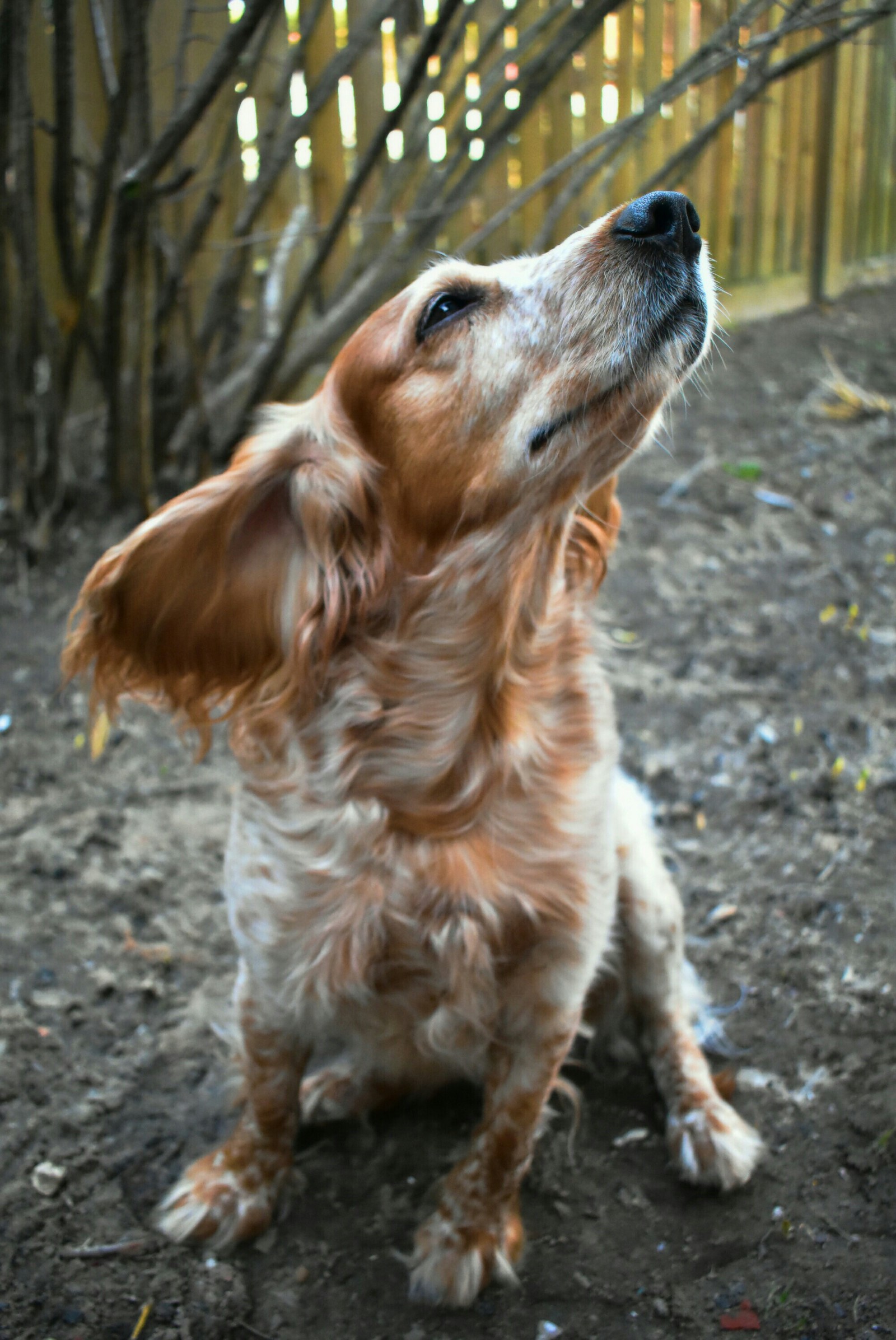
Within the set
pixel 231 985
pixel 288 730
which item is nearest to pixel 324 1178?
pixel 231 985

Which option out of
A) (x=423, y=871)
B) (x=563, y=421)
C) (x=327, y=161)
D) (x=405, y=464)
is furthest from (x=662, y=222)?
(x=327, y=161)

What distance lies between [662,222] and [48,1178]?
1944 mm

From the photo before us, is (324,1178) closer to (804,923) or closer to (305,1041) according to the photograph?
(305,1041)

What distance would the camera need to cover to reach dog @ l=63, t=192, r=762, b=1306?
1.67m

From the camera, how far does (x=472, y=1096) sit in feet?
7.28

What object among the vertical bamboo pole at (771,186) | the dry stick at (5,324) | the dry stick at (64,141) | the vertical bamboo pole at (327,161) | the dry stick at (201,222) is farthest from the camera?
the vertical bamboo pole at (771,186)

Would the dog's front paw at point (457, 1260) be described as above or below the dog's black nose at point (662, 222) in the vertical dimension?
below

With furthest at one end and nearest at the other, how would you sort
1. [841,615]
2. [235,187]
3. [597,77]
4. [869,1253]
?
[597,77], [235,187], [841,615], [869,1253]

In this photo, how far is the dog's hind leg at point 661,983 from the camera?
2.06 metres

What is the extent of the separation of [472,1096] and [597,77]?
4.87 metres

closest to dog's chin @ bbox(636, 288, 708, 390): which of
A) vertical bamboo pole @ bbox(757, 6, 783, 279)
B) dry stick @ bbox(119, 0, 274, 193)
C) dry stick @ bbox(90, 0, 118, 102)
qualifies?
dry stick @ bbox(119, 0, 274, 193)

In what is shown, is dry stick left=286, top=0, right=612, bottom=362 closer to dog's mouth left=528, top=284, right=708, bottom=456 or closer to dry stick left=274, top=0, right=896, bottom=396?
dry stick left=274, top=0, right=896, bottom=396

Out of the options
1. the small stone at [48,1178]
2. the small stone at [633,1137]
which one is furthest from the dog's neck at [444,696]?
the small stone at [48,1178]

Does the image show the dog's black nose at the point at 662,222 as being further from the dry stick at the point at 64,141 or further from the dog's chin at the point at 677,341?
the dry stick at the point at 64,141
